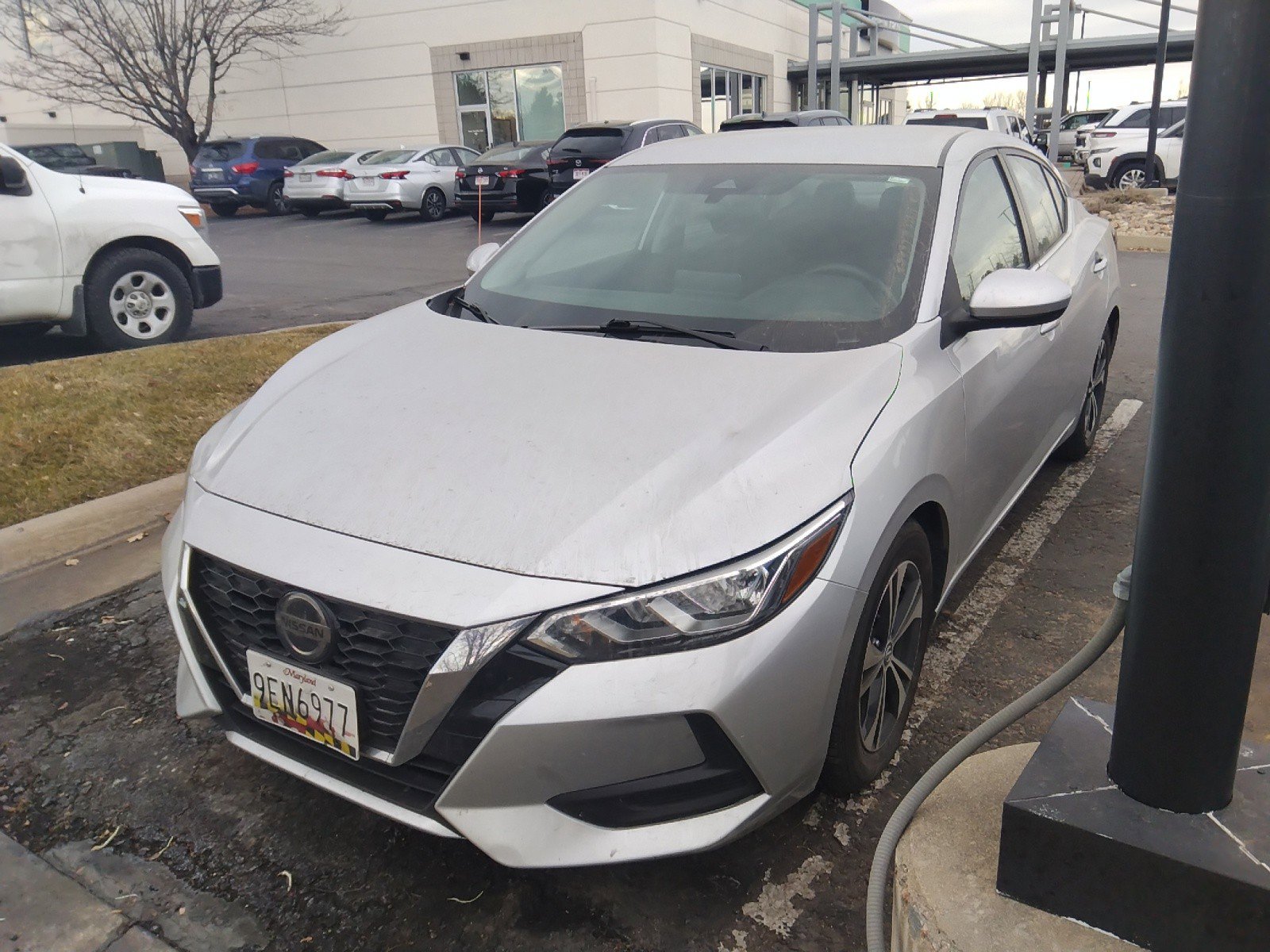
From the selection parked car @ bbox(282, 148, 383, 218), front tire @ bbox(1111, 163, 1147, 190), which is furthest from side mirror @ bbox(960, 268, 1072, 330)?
front tire @ bbox(1111, 163, 1147, 190)

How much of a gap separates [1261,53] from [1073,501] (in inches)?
139

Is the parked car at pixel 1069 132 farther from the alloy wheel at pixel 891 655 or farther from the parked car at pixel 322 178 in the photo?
the alloy wheel at pixel 891 655

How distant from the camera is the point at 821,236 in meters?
3.17

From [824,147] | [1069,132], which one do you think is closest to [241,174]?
[824,147]

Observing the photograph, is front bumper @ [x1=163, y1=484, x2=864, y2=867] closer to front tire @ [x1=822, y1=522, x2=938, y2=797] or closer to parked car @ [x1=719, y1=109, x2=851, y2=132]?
front tire @ [x1=822, y1=522, x2=938, y2=797]

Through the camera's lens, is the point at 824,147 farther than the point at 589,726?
Yes

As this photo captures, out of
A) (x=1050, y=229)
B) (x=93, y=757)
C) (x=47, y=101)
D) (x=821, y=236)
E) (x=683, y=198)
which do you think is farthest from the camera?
(x=47, y=101)

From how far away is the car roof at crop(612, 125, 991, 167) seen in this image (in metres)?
3.40

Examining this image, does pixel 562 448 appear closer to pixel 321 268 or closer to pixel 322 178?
pixel 321 268

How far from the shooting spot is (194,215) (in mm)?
7551

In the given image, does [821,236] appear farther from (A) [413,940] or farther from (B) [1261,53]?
(A) [413,940]

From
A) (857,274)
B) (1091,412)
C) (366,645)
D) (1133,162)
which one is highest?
(857,274)

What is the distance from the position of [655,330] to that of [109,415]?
12.0 feet

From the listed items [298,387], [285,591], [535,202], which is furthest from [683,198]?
[535,202]
